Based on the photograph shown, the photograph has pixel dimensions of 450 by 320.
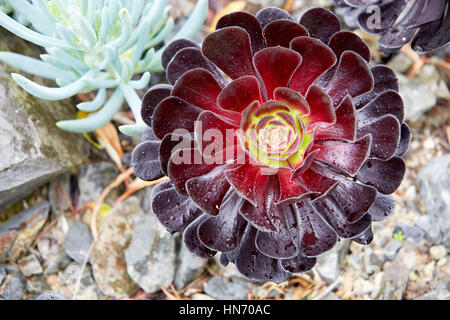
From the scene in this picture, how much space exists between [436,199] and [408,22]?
918 millimetres

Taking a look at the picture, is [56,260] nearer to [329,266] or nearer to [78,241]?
[78,241]

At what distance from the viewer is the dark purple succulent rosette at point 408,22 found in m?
1.74

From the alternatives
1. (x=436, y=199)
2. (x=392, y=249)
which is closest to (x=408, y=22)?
(x=436, y=199)

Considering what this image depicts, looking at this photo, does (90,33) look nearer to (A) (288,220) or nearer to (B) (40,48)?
(B) (40,48)

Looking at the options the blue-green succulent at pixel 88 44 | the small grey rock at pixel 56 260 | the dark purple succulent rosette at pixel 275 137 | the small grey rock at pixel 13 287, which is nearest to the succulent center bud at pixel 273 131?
the dark purple succulent rosette at pixel 275 137

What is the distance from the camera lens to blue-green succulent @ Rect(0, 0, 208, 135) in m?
1.69

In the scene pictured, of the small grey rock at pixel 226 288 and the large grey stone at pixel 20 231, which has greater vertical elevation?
the large grey stone at pixel 20 231

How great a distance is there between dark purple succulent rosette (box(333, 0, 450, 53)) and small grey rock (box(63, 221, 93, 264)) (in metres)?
1.68

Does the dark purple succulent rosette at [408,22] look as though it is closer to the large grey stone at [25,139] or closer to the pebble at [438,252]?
the pebble at [438,252]

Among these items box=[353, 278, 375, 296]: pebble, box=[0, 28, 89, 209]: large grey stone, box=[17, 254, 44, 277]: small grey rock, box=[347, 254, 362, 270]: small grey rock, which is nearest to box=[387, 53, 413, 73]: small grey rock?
box=[347, 254, 362, 270]: small grey rock

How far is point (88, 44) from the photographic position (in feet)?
5.76

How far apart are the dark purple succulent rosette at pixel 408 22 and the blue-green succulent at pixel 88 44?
718 millimetres
